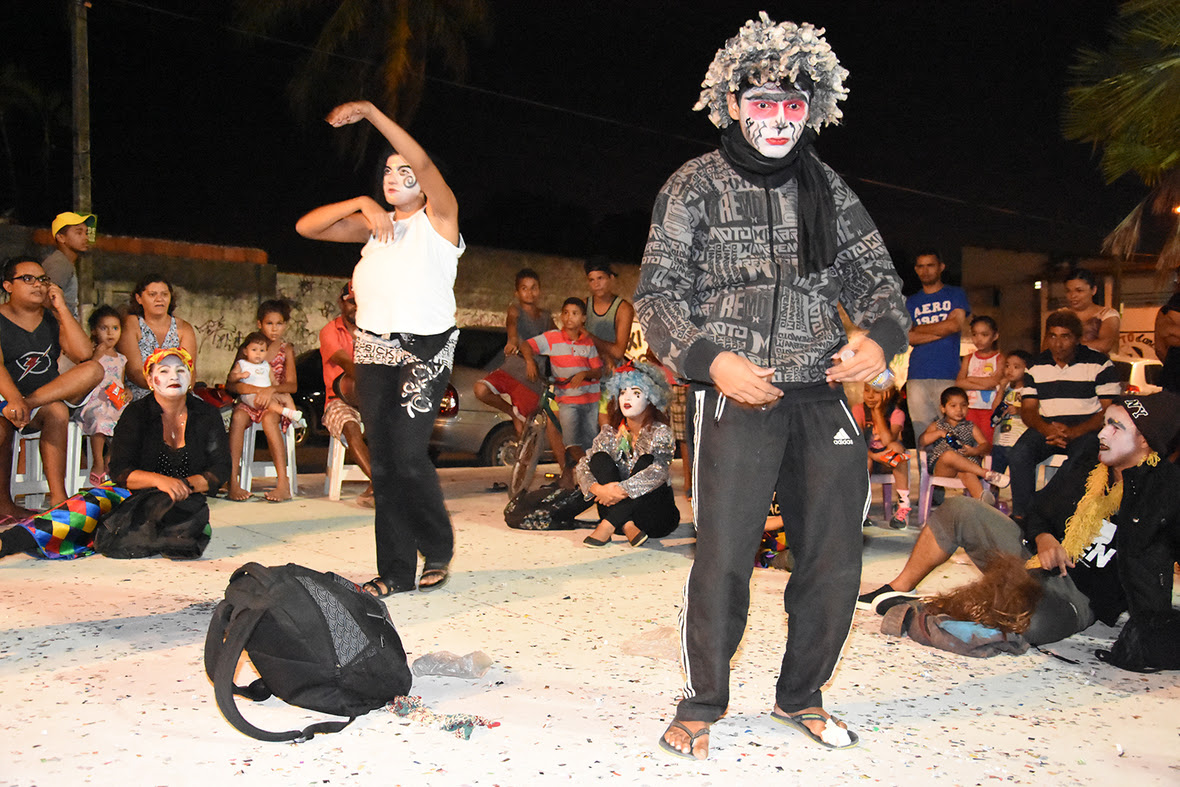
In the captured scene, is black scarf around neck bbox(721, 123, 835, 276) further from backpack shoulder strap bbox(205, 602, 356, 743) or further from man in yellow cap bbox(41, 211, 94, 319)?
man in yellow cap bbox(41, 211, 94, 319)

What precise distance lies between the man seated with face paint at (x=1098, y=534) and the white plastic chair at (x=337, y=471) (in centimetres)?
488

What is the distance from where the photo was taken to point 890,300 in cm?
296

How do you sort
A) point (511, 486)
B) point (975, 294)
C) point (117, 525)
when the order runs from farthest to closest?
point (975, 294) < point (511, 486) < point (117, 525)

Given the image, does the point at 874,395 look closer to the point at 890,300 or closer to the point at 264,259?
the point at 890,300

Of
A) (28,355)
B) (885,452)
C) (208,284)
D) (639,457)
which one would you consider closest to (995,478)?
(885,452)

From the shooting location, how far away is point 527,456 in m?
7.57

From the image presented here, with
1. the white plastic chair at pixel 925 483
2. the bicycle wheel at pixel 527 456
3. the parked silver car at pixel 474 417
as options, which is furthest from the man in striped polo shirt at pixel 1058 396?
the parked silver car at pixel 474 417

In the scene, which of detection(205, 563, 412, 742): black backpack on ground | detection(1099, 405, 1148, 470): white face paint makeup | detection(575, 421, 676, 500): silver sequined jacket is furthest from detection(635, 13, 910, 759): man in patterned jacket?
detection(575, 421, 676, 500): silver sequined jacket

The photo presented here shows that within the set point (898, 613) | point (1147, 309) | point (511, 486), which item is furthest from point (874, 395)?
point (1147, 309)

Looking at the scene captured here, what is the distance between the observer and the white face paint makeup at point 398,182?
446 cm

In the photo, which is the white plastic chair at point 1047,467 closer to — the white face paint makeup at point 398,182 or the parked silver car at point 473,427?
the white face paint makeup at point 398,182

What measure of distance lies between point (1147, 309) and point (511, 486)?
2267 cm

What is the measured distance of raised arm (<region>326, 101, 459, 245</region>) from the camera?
4.07 metres

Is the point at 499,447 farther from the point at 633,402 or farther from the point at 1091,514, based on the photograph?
the point at 1091,514
